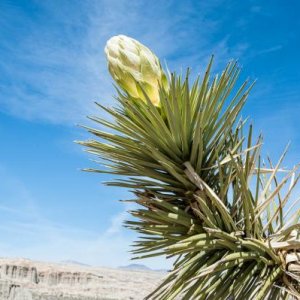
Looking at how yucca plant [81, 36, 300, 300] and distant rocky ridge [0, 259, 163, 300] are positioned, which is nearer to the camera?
yucca plant [81, 36, 300, 300]

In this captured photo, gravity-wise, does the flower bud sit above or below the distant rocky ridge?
above

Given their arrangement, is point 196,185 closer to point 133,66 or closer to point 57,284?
point 133,66

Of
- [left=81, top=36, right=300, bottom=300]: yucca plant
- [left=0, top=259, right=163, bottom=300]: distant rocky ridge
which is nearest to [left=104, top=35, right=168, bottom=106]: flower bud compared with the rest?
[left=81, top=36, right=300, bottom=300]: yucca plant

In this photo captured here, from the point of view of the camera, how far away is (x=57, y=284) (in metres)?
84.2

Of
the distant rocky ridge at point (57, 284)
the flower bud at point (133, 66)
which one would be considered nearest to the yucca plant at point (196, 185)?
the flower bud at point (133, 66)

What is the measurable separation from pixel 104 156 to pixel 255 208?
53 cm

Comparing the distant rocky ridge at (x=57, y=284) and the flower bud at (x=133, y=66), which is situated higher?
the flower bud at (x=133, y=66)

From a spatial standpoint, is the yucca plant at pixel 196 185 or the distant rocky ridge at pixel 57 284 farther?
the distant rocky ridge at pixel 57 284

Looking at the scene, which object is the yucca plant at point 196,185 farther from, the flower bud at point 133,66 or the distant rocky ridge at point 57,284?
the distant rocky ridge at point 57,284

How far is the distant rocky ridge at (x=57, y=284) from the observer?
74131 millimetres

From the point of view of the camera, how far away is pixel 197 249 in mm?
1366

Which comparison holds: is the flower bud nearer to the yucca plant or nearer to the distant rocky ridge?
the yucca plant

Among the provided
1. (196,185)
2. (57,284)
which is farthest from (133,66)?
(57,284)

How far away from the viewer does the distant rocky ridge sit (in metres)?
74.1
